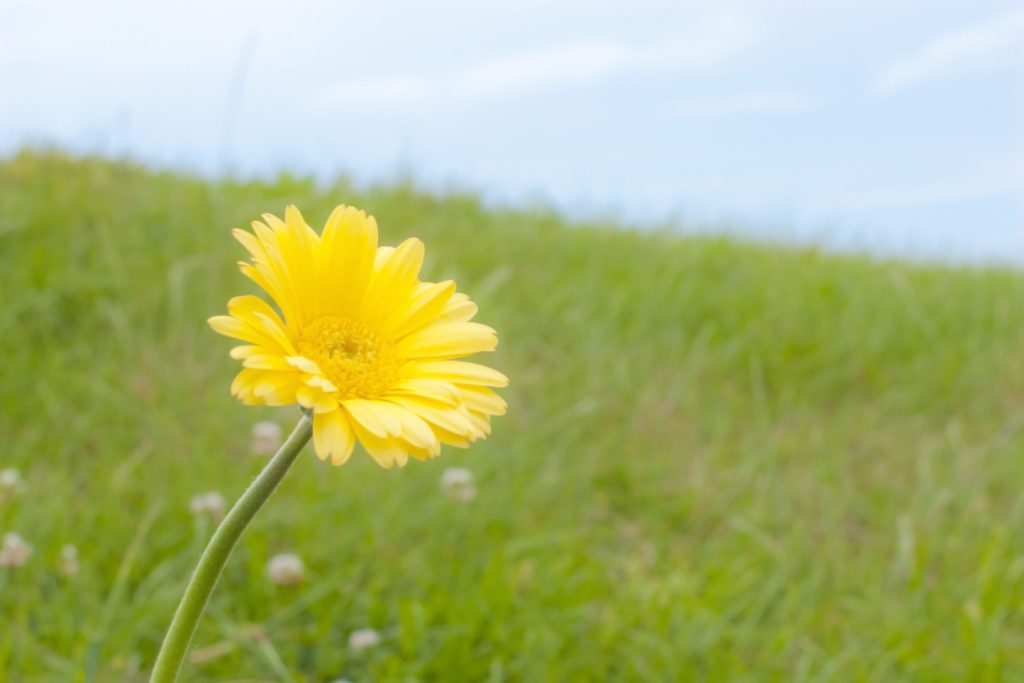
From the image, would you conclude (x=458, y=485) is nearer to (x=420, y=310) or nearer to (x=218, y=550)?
(x=420, y=310)

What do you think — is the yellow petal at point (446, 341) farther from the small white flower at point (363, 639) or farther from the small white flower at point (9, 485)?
the small white flower at point (9, 485)

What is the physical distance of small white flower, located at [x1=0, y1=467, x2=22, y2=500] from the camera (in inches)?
109

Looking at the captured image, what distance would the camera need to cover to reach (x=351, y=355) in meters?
1.30

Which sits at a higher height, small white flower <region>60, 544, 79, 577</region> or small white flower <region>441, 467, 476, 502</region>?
small white flower <region>441, 467, 476, 502</region>

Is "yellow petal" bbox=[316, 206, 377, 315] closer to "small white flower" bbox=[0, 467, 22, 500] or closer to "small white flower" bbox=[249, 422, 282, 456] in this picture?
"small white flower" bbox=[249, 422, 282, 456]

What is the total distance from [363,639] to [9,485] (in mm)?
1091

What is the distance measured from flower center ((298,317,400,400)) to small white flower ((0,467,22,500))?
1.81m

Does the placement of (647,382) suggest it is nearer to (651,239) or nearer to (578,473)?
(578,473)

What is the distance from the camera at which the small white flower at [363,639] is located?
95.7 inches

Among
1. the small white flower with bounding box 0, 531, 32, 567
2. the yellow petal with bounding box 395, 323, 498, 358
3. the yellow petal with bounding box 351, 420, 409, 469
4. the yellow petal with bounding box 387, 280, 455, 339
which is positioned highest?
the yellow petal with bounding box 387, 280, 455, 339

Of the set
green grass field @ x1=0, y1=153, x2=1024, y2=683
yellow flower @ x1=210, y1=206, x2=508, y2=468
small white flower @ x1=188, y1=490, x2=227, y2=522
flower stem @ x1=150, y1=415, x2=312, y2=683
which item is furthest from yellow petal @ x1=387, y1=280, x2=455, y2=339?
small white flower @ x1=188, y1=490, x2=227, y2=522

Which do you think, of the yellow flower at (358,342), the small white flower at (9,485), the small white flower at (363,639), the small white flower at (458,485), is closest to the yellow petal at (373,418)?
the yellow flower at (358,342)

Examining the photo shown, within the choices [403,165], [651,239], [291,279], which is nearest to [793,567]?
[291,279]

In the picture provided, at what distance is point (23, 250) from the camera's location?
14.5 ft
